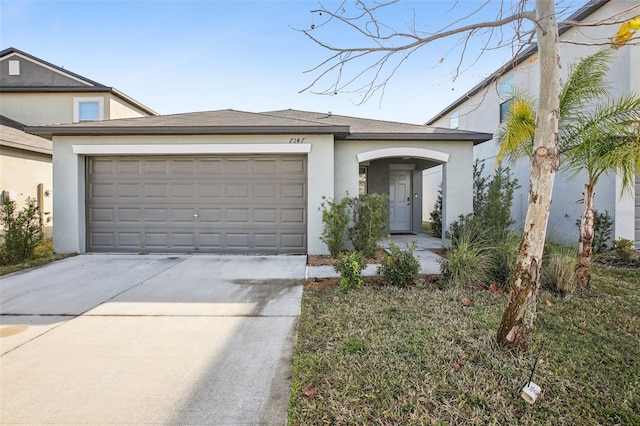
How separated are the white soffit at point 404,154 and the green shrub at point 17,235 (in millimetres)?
8002

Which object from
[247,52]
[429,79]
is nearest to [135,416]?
[429,79]

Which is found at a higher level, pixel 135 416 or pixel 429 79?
pixel 429 79

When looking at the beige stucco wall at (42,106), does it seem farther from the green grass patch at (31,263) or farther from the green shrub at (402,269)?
the green shrub at (402,269)

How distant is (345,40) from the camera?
13.3ft

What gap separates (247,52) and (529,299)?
776 centimetres

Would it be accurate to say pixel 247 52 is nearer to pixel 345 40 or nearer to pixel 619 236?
pixel 345 40

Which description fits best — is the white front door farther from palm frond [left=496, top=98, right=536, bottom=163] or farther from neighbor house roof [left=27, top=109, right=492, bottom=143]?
palm frond [left=496, top=98, right=536, bottom=163]

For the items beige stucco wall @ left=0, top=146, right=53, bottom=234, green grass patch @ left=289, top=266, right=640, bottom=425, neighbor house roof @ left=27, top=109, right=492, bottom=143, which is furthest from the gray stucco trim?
beige stucco wall @ left=0, top=146, right=53, bottom=234

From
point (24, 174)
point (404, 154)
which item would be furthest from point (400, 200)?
point (24, 174)

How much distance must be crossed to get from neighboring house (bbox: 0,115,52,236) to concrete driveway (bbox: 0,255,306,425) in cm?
598

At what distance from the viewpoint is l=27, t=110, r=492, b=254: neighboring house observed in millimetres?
7766

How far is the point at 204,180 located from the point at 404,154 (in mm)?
5342

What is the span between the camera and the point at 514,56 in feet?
10.4

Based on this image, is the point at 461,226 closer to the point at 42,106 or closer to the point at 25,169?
the point at 25,169
